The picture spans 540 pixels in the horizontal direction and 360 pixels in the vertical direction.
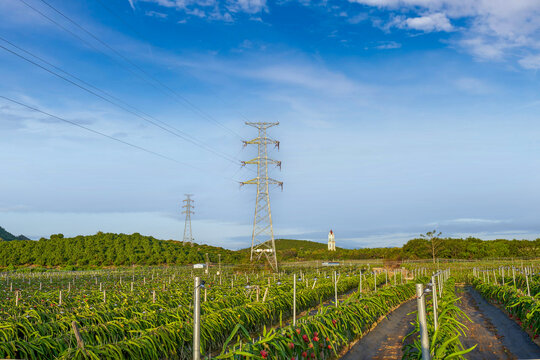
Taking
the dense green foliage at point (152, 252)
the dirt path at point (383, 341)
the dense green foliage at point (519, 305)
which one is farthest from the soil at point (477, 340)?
the dense green foliage at point (152, 252)

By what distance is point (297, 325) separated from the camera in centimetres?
733

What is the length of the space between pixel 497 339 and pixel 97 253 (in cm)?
6589

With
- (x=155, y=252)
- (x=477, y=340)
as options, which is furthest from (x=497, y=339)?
(x=155, y=252)

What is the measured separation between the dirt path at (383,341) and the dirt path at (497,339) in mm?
1442

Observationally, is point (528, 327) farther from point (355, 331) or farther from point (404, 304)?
point (404, 304)

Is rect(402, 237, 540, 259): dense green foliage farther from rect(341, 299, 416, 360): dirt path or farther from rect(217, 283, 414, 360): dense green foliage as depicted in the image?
rect(217, 283, 414, 360): dense green foliage

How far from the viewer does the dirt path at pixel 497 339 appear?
859 centimetres

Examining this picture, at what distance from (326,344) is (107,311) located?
508cm

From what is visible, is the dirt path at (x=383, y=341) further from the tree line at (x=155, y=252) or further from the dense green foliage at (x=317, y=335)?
the tree line at (x=155, y=252)

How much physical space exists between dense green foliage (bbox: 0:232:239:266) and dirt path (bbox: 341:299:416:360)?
5418 cm

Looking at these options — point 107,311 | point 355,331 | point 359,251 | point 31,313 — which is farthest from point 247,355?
point 359,251

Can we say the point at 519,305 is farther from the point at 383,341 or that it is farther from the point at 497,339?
the point at 383,341

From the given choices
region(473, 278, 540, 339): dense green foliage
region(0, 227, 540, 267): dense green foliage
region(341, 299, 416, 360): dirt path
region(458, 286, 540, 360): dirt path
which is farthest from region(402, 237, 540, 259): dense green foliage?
region(341, 299, 416, 360): dirt path

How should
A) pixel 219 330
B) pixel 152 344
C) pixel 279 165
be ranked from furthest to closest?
1. pixel 279 165
2. pixel 219 330
3. pixel 152 344
